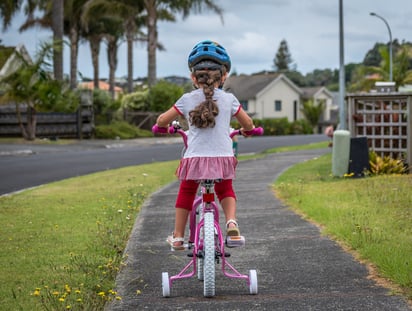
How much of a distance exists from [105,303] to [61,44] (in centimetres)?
2932

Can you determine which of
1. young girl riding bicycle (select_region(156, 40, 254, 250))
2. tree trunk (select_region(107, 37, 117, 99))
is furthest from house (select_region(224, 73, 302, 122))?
young girl riding bicycle (select_region(156, 40, 254, 250))

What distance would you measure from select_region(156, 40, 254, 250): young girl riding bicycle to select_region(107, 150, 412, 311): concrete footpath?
59 cm

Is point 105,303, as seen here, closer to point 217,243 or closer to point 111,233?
point 217,243

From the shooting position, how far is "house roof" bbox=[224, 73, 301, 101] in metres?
76.8

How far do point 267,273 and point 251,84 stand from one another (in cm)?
7214

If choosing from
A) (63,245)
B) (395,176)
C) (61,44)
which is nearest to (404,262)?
(63,245)

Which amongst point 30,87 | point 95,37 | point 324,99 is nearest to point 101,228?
point 30,87

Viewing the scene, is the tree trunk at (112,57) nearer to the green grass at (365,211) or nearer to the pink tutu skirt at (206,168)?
the green grass at (365,211)

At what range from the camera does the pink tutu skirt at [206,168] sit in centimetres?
604

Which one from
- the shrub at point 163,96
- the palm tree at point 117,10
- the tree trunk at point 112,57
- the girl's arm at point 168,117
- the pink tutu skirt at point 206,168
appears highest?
the palm tree at point 117,10

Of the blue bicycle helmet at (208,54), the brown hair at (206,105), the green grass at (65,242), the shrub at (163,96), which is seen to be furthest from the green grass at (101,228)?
the shrub at (163,96)

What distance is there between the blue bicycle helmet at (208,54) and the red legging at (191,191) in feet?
2.83

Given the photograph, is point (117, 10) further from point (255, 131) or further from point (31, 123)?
point (255, 131)

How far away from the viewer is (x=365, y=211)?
992 cm
